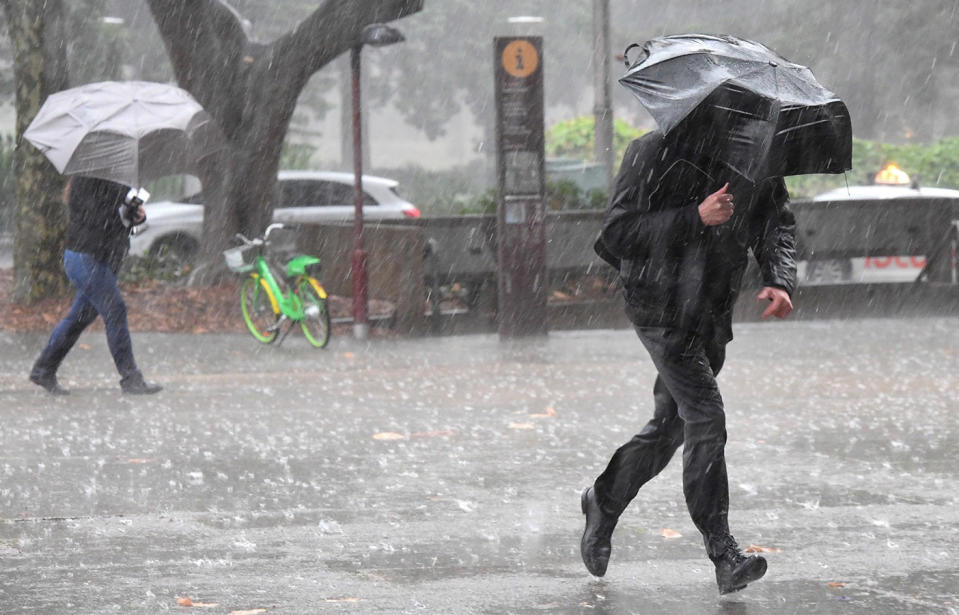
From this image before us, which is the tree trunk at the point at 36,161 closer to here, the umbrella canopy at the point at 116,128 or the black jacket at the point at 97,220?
the umbrella canopy at the point at 116,128

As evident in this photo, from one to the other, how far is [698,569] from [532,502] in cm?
149

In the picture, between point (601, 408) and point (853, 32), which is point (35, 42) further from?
point (853, 32)

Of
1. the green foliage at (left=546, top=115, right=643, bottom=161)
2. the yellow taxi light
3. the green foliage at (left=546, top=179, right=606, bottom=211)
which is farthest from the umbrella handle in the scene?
the green foliage at (left=546, top=115, right=643, bottom=161)

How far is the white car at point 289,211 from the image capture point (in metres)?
23.7

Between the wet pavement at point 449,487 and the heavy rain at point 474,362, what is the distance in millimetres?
31

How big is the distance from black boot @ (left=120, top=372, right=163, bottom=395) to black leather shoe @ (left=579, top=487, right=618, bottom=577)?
604cm

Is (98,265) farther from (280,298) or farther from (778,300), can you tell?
(778,300)

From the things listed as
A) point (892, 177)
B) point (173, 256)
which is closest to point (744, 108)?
point (173, 256)

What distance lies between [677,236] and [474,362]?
787 centimetres

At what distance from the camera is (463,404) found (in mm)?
10742

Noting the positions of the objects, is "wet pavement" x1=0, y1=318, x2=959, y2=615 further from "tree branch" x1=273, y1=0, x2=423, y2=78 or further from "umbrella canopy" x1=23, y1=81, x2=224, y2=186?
"tree branch" x1=273, y1=0, x2=423, y2=78

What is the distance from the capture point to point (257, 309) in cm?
1512

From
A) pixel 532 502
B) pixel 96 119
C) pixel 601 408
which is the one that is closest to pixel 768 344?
pixel 601 408

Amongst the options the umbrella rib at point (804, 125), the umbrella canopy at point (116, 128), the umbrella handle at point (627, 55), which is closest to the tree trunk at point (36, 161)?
the umbrella canopy at point (116, 128)
